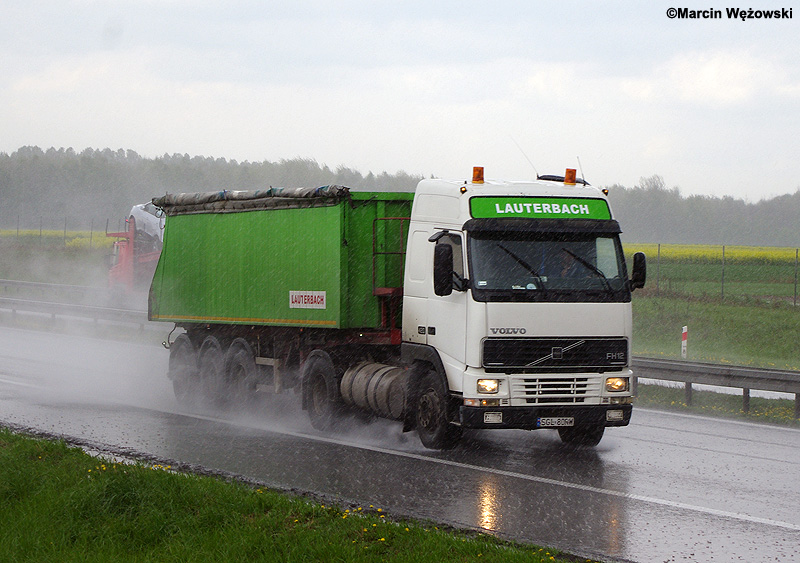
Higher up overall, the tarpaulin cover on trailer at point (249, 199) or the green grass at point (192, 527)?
the tarpaulin cover on trailer at point (249, 199)

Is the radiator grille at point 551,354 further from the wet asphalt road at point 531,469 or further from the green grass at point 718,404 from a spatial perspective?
the green grass at point 718,404

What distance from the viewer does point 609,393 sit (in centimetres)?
1073

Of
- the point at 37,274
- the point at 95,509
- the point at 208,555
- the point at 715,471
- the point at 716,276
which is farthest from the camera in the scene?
the point at 37,274

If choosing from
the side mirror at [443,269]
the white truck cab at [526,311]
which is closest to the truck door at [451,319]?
the white truck cab at [526,311]

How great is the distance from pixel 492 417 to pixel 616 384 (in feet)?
4.56

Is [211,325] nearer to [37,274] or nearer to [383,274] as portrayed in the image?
[383,274]

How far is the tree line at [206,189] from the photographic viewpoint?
87.6 metres

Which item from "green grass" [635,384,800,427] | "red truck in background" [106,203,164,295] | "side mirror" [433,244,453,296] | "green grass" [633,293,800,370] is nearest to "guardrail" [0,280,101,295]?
"red truck in background" [106,203,164,295]

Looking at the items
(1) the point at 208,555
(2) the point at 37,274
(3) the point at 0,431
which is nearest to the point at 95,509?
(1) the point at 208,555

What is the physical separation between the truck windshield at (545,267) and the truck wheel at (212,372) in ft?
20.4

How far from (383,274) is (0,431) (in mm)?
4772

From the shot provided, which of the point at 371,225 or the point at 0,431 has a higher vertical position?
the point at 371,225

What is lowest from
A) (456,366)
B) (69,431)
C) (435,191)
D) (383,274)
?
(69,431)


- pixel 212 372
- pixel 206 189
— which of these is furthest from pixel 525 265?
pixel 206 189
